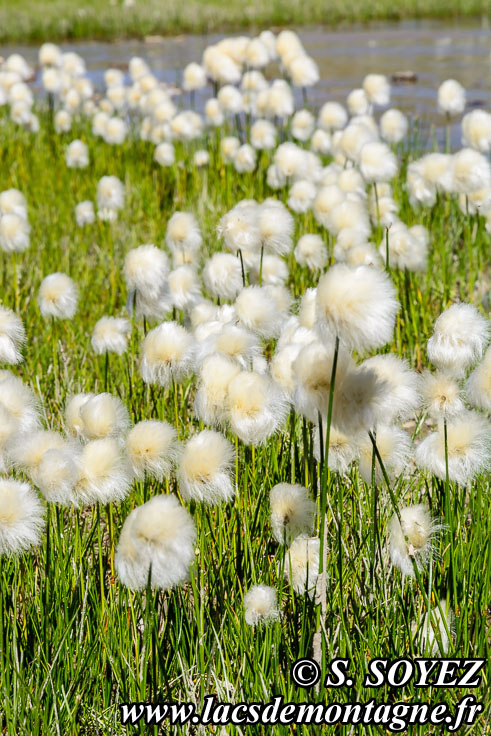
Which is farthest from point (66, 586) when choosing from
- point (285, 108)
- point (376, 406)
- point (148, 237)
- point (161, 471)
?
point (285, 108)

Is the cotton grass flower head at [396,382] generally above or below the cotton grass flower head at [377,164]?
below

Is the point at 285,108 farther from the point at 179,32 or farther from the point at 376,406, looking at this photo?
the point at 179,32

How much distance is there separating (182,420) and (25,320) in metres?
1.55

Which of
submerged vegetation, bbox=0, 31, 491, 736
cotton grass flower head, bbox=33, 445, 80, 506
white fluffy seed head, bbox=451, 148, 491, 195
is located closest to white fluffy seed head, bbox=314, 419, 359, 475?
submerged vegetation, bbox=0, 31, 491, 736

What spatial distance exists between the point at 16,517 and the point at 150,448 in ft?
0.96

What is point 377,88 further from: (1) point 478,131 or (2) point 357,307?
(2) point 357,307

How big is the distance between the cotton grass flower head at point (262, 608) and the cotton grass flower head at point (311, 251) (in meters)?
1.93

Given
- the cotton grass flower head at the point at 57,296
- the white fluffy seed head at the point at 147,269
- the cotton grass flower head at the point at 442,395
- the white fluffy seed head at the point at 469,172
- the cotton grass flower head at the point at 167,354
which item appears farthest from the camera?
the white fluffy seed head at the point at 469,172

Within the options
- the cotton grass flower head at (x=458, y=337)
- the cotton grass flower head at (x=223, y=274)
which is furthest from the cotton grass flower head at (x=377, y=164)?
the cotton grass flower head at (x=458, y=337)

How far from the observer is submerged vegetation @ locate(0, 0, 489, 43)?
62.5 feet

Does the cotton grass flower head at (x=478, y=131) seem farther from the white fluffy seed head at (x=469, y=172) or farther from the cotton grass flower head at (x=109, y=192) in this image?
the cotton grass flower head at (x=109, y=192)

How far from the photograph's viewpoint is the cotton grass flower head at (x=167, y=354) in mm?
2229

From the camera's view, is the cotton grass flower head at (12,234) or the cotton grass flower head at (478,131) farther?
the cotton grass flower head at (478,131)

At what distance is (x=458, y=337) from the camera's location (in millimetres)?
2008
